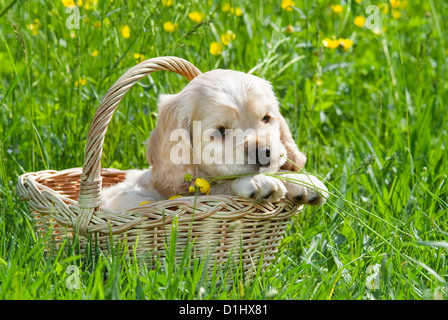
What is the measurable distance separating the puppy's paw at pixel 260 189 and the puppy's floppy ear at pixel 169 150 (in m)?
0.37

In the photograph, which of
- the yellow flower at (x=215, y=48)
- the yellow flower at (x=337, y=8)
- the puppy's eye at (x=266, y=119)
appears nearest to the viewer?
the puppy's eye at (x=266, y=119)

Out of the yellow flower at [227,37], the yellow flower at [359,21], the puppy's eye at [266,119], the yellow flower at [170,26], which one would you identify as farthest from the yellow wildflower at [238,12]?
the puppy's eye at [266,119]

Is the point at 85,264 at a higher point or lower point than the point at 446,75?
lower

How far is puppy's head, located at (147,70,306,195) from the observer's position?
2.40 m

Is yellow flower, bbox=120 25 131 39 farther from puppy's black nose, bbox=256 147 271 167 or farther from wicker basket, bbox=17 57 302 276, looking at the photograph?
puppy's black nose, bbox=256 147 271 167

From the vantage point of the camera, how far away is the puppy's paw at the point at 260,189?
2270mm

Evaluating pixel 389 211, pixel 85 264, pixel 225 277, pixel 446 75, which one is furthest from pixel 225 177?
pixel 446 75

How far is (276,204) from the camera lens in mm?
2402

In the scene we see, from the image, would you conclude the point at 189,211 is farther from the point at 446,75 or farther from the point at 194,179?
the point at 446,75

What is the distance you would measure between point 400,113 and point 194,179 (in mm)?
1677

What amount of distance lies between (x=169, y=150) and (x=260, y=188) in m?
0.56

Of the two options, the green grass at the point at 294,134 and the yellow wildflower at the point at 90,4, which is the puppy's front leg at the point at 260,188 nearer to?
the green grass at the point at 294,134

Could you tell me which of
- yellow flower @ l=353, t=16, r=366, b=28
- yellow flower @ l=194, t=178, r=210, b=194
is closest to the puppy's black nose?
yellow flower @ l=194, t=178, r=210, b=194

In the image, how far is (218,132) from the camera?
2.49m
